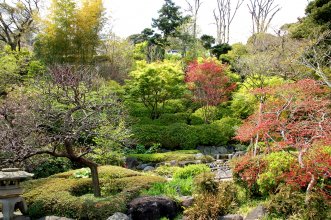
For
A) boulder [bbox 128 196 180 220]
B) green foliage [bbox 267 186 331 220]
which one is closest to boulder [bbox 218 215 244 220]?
green foliage [bbox 267 186 331 220]

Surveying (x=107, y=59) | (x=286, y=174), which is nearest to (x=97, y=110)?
(x=286, y=174)

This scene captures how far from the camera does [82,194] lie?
870 centimetres

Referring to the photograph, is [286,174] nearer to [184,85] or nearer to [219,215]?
[219,215]

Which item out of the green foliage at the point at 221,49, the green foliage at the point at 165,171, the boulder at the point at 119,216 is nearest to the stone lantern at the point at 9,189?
the boulder at the point at 119,216

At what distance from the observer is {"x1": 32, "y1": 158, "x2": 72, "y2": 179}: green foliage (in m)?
10.6

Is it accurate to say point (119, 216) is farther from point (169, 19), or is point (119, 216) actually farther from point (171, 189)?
point (169, 19)

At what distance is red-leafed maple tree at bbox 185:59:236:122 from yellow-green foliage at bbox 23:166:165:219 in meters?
9.49

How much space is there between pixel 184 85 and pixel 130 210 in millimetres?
12151

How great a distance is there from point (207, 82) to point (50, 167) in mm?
9819

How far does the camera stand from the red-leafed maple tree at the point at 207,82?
712 inches

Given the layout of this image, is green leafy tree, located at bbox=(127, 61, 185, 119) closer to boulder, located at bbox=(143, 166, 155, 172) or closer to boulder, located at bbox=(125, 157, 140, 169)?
boulder, located at bbox=(125, 157, 140, 169)

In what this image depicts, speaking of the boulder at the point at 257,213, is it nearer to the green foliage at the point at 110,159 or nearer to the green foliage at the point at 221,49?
the green foliage at the point at 110,159

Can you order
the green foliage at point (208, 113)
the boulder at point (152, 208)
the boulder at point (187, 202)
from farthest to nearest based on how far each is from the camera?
the green foliage at point (208, 113) < the boulder at point (187, 202) < the boulder at point (152, 208)

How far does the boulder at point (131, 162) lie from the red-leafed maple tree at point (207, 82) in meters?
5.54
